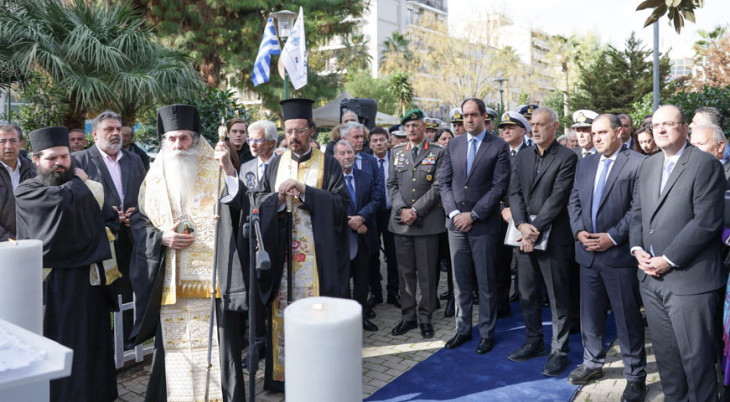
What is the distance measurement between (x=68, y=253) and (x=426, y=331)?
11.0 ft

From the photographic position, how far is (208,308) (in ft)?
11.9

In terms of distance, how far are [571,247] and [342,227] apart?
6.58 ft

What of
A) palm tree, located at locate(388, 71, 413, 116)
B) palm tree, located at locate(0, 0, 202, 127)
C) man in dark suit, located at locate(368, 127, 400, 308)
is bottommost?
man in dark suit, located at locate(368, 127, 400, 308)

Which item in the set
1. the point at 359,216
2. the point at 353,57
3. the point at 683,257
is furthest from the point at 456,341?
the point at 353,57

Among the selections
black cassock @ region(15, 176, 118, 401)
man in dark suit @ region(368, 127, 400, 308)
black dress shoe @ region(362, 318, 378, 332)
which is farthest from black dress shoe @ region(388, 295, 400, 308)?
black cassock @ region(15, 176, 118, 401)

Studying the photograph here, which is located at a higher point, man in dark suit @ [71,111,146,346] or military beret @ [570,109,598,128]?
military beret @ [570,109,598,128]

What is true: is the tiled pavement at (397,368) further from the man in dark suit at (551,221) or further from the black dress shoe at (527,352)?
the black dress shoe at (527,352)

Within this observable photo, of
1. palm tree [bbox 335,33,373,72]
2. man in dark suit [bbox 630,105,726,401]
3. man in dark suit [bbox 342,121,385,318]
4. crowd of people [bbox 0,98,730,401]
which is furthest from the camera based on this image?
palm tree [bbox 335,33,373,72]

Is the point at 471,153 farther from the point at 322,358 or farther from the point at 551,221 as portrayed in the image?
the point at 322,358

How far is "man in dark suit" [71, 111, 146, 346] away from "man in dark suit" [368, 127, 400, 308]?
9.16ft

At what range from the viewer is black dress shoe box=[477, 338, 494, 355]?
4973 mm

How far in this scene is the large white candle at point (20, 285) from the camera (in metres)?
1.64

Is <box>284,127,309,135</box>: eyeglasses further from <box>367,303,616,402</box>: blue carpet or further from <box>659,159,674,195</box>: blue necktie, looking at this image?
<box>659,159,674,195</box>: blue necktie

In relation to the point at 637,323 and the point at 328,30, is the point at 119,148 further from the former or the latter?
the point at 328,30
